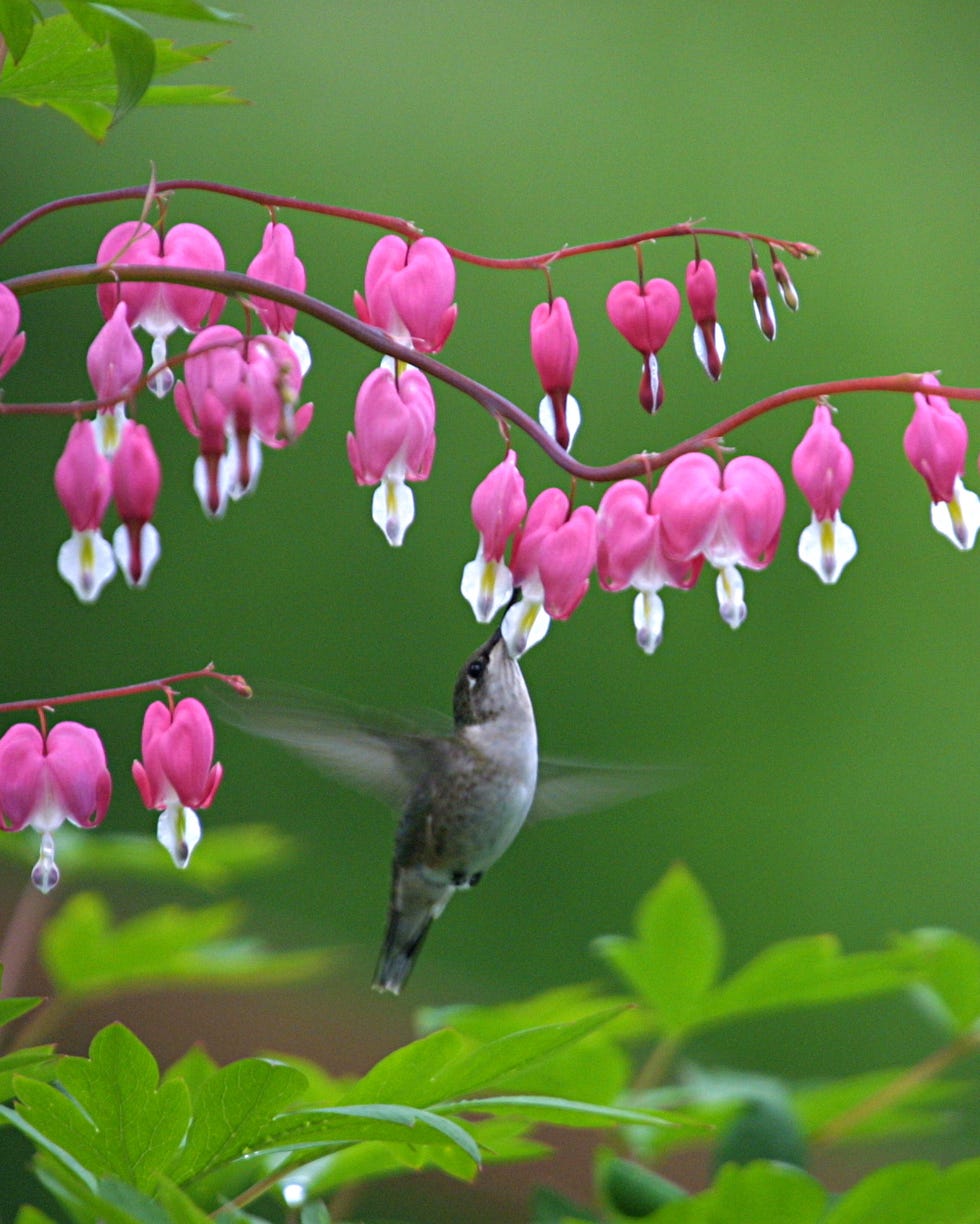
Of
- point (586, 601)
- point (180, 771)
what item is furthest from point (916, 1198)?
point (586, 601)

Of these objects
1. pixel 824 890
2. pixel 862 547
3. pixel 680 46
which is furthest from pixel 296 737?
pixel 680 46

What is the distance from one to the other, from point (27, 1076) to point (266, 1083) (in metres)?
0.11

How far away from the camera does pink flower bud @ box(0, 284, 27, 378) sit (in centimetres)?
77

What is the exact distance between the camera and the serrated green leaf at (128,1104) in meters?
0.69

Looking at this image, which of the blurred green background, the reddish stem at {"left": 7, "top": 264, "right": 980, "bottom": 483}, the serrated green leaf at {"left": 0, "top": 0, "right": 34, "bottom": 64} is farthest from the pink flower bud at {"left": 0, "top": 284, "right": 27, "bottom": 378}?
the blurred green background

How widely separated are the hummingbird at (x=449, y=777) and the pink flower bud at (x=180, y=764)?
0.18 m

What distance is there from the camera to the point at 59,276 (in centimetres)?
75

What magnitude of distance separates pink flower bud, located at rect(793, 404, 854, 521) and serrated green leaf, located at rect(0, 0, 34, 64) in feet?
1.53

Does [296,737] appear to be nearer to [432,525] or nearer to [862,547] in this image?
[432,525]

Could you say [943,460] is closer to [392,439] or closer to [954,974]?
[392,439]

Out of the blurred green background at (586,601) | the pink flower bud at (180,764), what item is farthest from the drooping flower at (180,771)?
the blurred green background at (586,601)

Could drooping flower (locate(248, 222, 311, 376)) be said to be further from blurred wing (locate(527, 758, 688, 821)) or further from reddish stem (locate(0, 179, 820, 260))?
blurred wing (locate(527, 758, 688, 821))

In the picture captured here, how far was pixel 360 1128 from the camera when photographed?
0.72 meters

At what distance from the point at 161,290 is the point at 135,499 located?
7.0 inches
